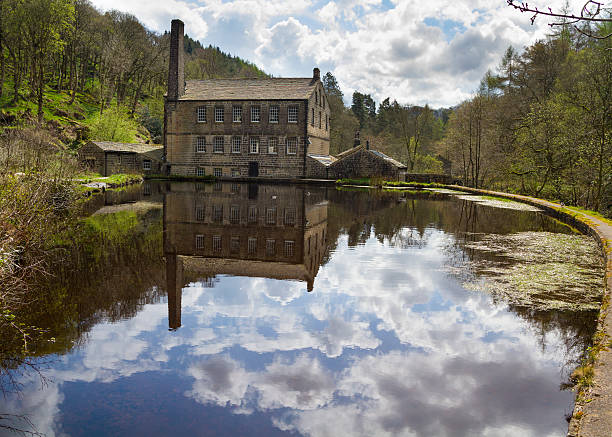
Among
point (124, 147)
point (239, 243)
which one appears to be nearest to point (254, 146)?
point (124, 147)

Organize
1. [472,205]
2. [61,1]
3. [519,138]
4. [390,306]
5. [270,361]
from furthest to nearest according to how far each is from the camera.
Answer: [61,1] → [519,138] → [472,205] → [390,306] → [270,361]

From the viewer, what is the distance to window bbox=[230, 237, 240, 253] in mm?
11897

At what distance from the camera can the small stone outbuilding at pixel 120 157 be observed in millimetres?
41125

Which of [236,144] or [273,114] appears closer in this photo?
[273,114]

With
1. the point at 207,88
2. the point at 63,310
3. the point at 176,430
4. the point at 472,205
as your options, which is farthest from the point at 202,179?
the point at 176,430

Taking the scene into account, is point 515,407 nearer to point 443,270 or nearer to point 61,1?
point 443,270

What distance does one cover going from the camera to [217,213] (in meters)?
18.9

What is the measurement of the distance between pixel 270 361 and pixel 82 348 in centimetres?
241

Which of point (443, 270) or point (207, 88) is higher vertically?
point (207, 88)

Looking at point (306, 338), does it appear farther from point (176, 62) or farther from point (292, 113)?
point (176, 62)

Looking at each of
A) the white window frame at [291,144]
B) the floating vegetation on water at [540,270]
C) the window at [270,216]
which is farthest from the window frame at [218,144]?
the floating vegetation on water at [540,270]

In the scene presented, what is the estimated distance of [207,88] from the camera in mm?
49500

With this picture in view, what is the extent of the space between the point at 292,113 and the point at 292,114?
0.32ft

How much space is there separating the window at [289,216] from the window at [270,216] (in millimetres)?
499
